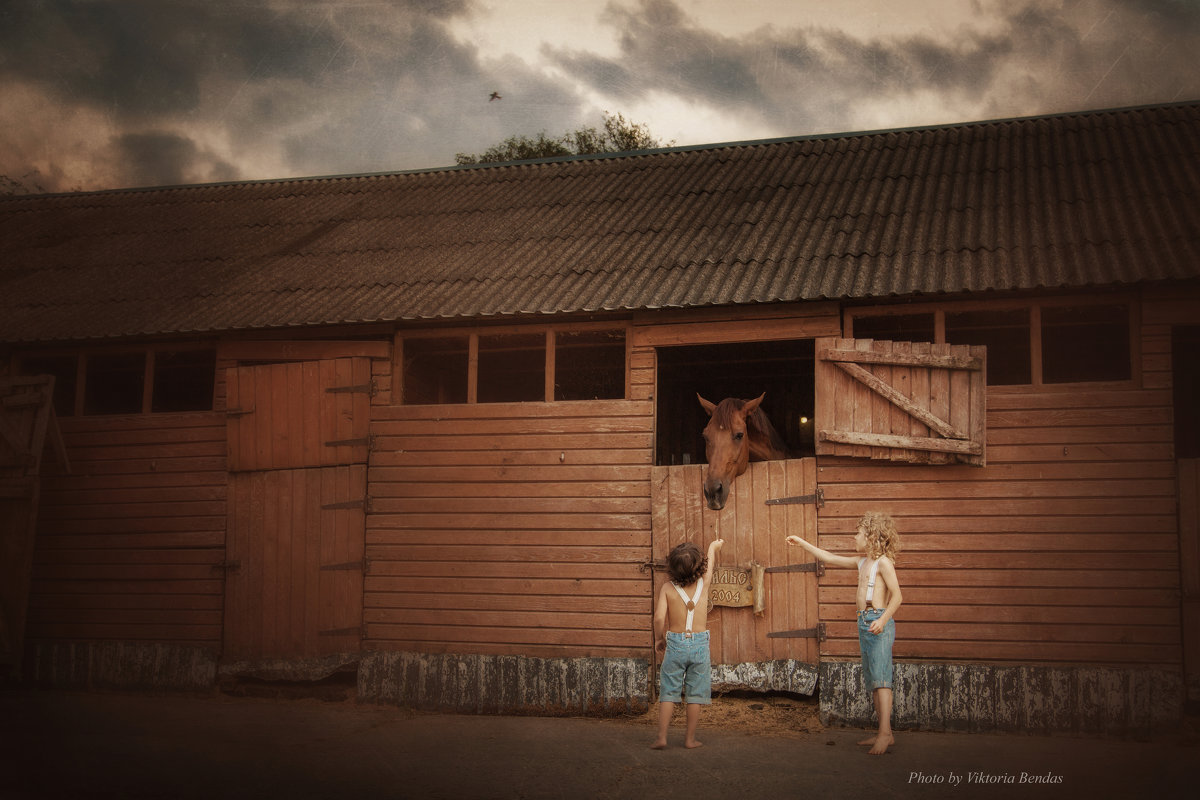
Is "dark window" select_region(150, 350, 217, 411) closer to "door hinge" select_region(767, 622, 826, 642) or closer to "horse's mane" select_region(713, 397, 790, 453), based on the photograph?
"horse's mane" select_region(713, 397, 790, 453)

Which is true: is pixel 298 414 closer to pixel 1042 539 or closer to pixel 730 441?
pixel 730 441

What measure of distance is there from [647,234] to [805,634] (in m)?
4.79

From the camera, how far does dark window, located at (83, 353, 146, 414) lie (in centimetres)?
1295

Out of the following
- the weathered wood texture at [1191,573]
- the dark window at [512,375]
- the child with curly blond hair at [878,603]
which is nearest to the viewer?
the child with curly blond hair at [878,603]

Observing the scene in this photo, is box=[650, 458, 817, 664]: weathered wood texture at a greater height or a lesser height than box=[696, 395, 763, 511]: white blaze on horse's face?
lesser

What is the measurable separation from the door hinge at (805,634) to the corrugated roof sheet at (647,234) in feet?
9.65

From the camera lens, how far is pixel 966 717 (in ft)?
27.4

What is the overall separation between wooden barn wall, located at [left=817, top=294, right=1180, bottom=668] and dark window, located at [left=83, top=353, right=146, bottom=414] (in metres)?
9.40

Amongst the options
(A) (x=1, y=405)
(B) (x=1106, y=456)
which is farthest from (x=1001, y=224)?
(A) (x=1, y=405)

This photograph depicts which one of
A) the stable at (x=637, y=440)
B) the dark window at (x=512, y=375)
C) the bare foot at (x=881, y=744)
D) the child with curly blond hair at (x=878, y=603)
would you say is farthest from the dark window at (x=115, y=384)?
the bare foot at (x=881, y=744)

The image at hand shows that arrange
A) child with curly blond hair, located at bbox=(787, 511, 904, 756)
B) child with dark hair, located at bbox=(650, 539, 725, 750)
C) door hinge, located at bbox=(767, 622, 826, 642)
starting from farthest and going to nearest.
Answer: door hinge, located at bbox=(767, 622, 826, 642)
child with dark hair, located at bbox=(650, 539, 725, 750)
child with curly blond hair, located at bbox=(787, 511, 904, 756)

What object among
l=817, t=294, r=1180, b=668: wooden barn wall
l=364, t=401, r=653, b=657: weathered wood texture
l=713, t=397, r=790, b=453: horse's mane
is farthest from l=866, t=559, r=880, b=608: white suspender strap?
l=364, t=401, r=653, b=657: weathered wood texture

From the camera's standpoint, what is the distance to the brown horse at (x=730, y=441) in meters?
8.45

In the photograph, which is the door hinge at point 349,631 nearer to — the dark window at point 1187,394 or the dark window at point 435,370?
the dark window at point 435,370
